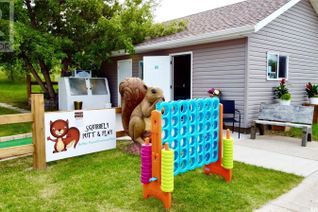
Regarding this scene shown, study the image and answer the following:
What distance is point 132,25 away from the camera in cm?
998

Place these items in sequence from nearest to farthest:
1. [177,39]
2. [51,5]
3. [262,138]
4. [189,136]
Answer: [189,136] → [262,138] → [177,39] → [51,5]

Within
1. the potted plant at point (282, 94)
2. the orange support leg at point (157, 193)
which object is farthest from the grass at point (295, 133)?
the orange support leg at point (157, 193)

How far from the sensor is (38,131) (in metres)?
4.09

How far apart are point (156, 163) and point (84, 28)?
28.5 ft

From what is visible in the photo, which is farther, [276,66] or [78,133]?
[276,66]

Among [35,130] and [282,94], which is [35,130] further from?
[282,94]

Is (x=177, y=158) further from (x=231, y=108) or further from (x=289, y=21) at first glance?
(x=289, y=21)

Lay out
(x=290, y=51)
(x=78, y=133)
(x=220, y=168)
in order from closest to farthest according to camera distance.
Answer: (x=220, y=168), (x=78, y=133), (x=290, y=51)

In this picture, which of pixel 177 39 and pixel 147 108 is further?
pixel 177 39

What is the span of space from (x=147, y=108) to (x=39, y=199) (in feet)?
7.90

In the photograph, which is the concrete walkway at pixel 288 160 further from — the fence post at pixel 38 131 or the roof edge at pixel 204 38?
the fence post at pixel 38 131

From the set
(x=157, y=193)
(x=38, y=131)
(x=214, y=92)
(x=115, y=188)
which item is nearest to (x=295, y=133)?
(x=214, y=92)

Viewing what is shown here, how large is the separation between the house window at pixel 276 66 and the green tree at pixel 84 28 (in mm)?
3518

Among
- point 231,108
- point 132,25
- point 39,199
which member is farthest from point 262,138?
point 132,25
